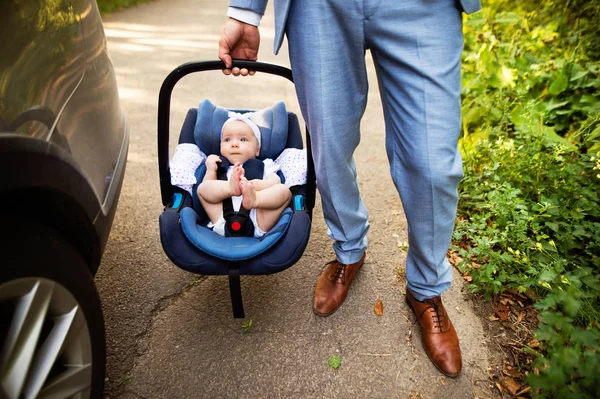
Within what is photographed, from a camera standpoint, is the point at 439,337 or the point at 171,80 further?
the point at 439,337

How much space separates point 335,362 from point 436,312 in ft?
1.69

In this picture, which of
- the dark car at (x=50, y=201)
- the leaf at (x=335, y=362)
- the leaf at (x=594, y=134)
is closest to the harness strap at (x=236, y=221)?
the dark car at (x=50, y=201)

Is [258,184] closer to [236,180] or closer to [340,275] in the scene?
[236,180]

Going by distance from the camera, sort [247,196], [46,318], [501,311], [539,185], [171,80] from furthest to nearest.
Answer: [539,185] → [501,311] → [247,196] → [171,80] → [46,318]

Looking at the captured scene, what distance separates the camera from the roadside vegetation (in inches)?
64.7

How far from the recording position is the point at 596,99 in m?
2.99

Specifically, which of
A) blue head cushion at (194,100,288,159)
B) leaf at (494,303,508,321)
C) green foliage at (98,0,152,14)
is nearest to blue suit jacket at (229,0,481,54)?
blue head cushion at (194,100,288,159)

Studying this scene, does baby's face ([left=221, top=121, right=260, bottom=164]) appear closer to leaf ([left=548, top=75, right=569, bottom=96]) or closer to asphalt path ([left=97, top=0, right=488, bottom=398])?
asphalt path ([left=97, top=0, right=488, bottom=398])

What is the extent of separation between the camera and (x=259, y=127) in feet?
8.18

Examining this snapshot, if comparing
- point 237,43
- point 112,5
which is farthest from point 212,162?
point 112,5

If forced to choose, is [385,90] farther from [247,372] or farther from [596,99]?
[596,99]

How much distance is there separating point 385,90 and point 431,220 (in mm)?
541

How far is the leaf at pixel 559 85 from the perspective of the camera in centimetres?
313

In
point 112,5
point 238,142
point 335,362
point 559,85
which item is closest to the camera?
point 335,362
